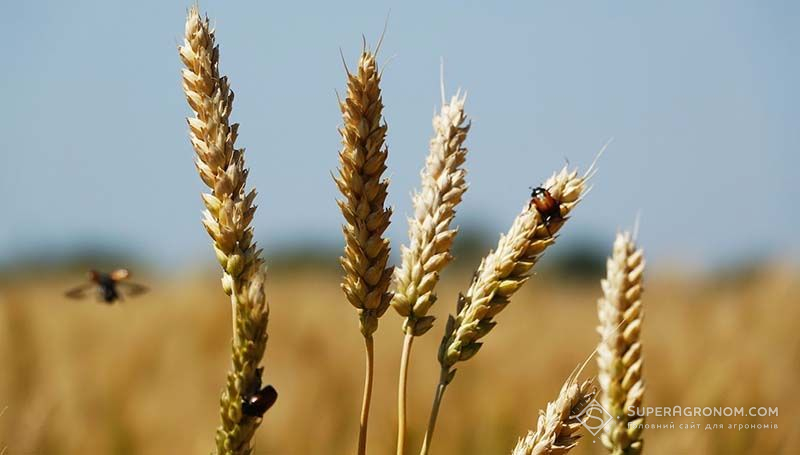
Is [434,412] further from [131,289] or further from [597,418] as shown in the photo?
[131,289]

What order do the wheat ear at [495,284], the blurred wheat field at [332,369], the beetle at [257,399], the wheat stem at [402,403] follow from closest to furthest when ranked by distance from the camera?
the beetle at [257,399]
the wheat stem at [402,403]
the wheat ear at [495,284]
the blurred wheat field at [332,369]

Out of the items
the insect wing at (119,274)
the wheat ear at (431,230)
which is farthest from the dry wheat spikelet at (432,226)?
the insect wing at (119,274)

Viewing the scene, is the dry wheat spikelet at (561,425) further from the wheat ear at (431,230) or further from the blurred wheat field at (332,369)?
the blurred wheat field at (332,369)

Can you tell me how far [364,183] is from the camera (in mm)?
1312

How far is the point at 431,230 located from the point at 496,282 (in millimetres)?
128

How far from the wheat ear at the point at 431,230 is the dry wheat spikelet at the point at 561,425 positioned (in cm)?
21

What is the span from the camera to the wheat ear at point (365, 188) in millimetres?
1296

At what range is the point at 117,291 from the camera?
1766 millimetres

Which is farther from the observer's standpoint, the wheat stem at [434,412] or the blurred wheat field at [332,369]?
the blurred wheat field at [332,369]

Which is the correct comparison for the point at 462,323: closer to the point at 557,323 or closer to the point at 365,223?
the point at 365,223

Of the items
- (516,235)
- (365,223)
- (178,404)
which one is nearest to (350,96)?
(365,223)

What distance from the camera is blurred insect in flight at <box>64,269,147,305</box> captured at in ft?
5.44

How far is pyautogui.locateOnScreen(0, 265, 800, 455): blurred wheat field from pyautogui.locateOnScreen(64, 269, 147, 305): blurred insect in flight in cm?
120

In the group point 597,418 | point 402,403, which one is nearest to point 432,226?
point 402,403
